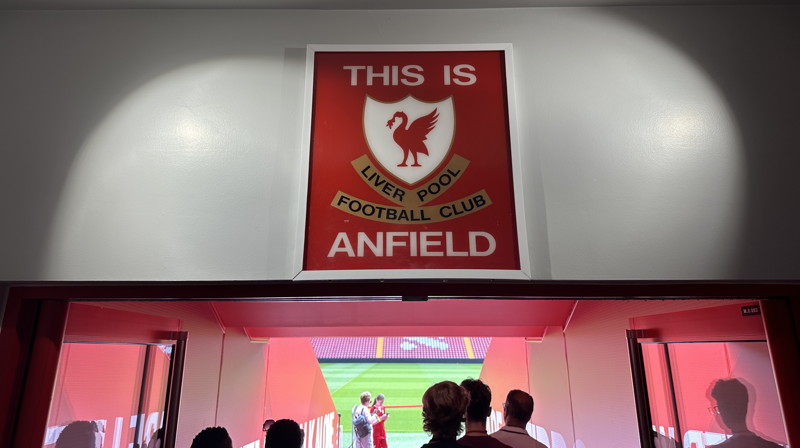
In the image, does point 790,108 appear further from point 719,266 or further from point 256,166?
point 256,166

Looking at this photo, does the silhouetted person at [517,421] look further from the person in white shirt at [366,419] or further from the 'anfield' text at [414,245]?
the person in white shirt at [366,419]

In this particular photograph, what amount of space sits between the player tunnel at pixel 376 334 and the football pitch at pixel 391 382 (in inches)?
153

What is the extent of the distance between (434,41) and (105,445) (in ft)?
7.21

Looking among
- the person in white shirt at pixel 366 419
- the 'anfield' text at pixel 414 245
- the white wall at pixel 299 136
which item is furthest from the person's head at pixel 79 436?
the person in white shirt at pixel 366 419

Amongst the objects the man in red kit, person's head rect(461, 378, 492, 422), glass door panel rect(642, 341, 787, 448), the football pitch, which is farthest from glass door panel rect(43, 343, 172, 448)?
the football pitch

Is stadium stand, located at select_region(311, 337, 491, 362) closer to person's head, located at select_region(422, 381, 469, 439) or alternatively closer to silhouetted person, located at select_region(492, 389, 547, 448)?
silhouetted person, located at select_region(492, 389, 547, 448)

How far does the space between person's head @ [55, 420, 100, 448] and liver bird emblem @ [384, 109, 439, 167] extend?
5.55ft

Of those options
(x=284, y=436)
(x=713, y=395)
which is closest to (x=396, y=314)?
(x=284, y=436)

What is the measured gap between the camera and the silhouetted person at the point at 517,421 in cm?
244

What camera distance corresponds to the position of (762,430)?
6.47 ft

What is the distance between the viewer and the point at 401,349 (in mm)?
11562

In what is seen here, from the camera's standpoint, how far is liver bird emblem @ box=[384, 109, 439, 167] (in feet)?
6.47

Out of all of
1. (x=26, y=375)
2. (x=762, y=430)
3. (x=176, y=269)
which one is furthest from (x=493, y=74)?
(x=26, y=375)

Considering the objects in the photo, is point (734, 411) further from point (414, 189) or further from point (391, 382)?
point (391, 382)
